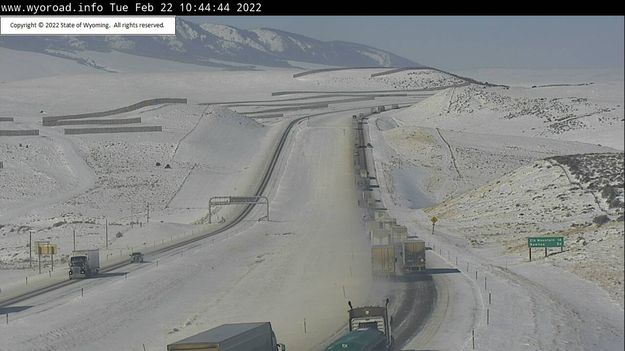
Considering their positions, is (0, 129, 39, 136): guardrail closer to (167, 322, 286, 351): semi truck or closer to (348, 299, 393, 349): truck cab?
(348, 299, 393, 349): truck cab

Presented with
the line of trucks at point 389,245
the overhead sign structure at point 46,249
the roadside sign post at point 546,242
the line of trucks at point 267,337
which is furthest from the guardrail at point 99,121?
the line of trucks at point 267,337

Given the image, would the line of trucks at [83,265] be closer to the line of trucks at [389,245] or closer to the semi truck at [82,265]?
the semi truck at [82,265]

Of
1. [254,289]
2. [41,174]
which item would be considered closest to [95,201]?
[41,174]

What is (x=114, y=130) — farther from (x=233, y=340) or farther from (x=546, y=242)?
(x=233, y=340)

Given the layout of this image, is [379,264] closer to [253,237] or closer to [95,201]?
[253,237]

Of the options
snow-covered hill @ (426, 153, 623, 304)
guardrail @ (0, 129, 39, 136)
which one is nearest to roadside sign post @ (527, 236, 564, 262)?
snow-covered hill @ (426, 153, 623, 304)

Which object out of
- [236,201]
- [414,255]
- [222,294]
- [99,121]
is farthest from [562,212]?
[99,121]
